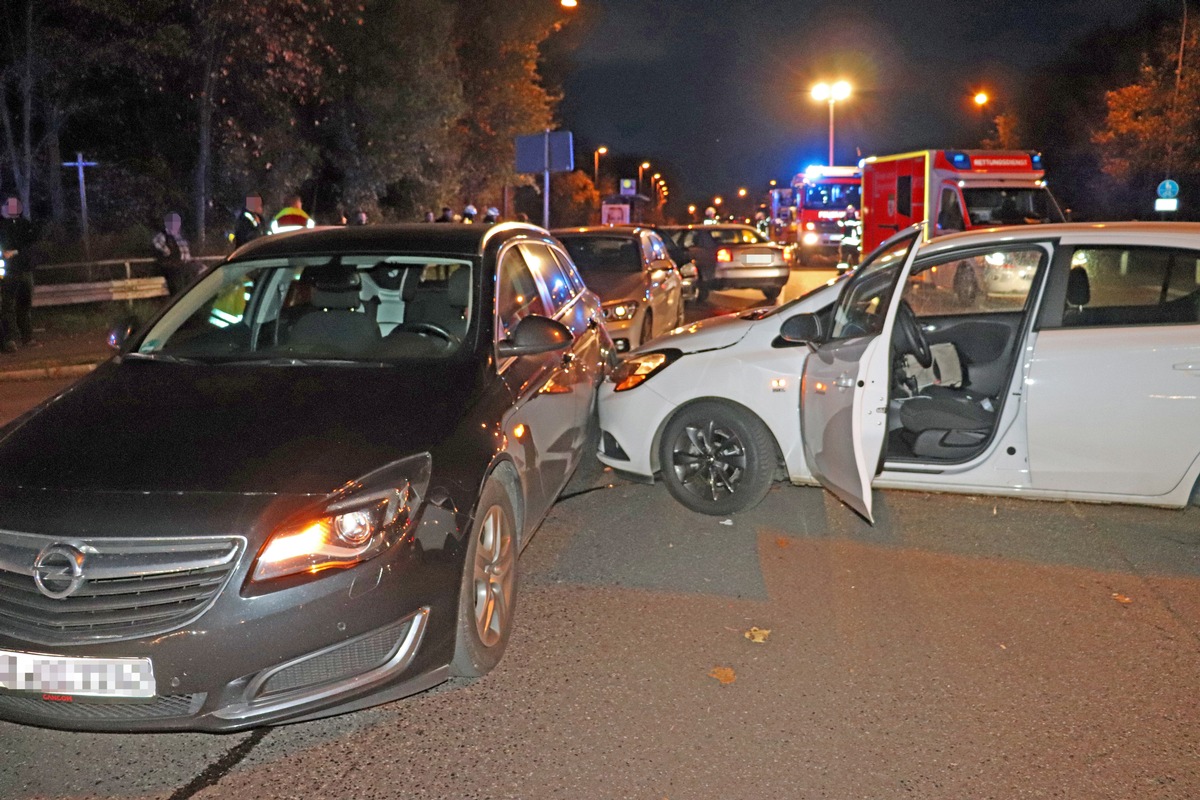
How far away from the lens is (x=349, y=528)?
3406 mm

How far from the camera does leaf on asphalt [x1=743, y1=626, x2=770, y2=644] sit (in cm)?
449

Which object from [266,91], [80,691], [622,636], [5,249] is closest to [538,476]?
[622,636]

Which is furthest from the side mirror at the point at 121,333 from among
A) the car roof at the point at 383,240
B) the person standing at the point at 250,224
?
the person standing at the point at 250,224

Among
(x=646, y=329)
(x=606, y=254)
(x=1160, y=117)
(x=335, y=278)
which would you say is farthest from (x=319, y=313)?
(x=1160, y=117)

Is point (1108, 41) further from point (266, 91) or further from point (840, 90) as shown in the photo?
point (266, 91)

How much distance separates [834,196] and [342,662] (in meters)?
32.1

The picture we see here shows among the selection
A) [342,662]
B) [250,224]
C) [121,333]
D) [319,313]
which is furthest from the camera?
[250,224]

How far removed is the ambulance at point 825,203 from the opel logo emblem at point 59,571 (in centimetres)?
3191

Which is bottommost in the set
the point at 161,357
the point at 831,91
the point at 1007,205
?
the point at 161,357

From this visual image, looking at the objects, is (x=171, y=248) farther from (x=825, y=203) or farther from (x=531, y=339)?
(x=825, y=203)

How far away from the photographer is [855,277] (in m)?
5.83

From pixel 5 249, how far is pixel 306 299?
785 cm

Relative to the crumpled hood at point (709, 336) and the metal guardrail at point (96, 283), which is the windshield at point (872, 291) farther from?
the metal guardrail at point (96, 283)

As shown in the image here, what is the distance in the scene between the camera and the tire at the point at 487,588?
3775 millimetres
